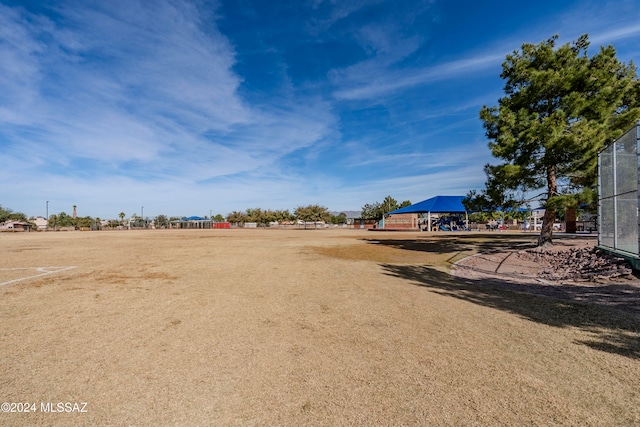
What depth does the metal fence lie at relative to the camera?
8342 millimetres

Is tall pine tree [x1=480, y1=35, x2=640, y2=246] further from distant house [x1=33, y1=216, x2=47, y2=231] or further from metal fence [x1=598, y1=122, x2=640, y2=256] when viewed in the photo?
distant house [x1=33, y1=216, x2=47, y2=231]

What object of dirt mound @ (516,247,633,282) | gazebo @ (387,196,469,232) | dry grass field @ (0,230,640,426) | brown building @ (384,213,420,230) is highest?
gazebo @ (387,196,469,232)

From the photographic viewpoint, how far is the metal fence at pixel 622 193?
8342mm

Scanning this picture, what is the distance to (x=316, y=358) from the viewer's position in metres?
3.87

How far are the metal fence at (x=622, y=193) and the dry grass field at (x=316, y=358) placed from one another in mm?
5236

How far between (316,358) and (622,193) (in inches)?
446

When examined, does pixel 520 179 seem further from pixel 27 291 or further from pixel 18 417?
pixel 27 291

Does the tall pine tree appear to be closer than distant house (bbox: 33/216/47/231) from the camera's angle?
Yes

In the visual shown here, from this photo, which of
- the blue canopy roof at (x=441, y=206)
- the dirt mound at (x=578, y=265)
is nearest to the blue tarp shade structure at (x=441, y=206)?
the blue canopy roof at (x=441, y=206)

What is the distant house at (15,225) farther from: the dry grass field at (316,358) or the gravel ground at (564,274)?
the gravel ground at (564,274)

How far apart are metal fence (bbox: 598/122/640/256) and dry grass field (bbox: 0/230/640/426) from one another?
17.2 ft

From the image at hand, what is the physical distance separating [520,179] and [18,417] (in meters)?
17.7

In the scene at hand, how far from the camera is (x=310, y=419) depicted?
265 cm

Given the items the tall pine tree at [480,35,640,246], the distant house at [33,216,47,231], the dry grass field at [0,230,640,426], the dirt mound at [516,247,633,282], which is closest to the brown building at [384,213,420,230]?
the tall pine tree at [480,35,640,246]
